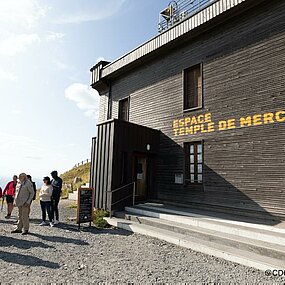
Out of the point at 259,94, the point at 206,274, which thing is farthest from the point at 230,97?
the point at 206,274

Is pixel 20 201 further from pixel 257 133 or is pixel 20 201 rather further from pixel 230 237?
pixel 257 133

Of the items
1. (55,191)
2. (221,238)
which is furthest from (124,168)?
(221,238)

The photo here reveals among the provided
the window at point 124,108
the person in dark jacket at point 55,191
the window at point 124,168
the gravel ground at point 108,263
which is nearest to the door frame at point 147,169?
the window at point 124,168

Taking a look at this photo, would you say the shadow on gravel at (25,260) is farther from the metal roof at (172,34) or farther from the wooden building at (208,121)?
the metal roof at (172,34)

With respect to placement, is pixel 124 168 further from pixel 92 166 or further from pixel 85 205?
pixel 85 205

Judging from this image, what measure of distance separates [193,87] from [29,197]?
742 cm

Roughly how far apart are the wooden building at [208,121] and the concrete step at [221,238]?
217cm

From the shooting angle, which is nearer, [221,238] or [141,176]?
[221,238]

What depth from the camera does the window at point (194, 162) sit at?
9805 mm

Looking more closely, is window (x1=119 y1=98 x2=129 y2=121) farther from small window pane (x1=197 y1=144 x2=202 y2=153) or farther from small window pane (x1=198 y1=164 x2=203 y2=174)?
small window pane (x1=198 y1=164 x2=203 y2=174)

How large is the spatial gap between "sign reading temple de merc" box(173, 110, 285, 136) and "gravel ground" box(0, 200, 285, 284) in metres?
4.74

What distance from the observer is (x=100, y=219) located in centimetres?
843

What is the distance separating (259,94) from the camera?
819 centimetres

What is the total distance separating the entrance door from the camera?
10898 millimetres
